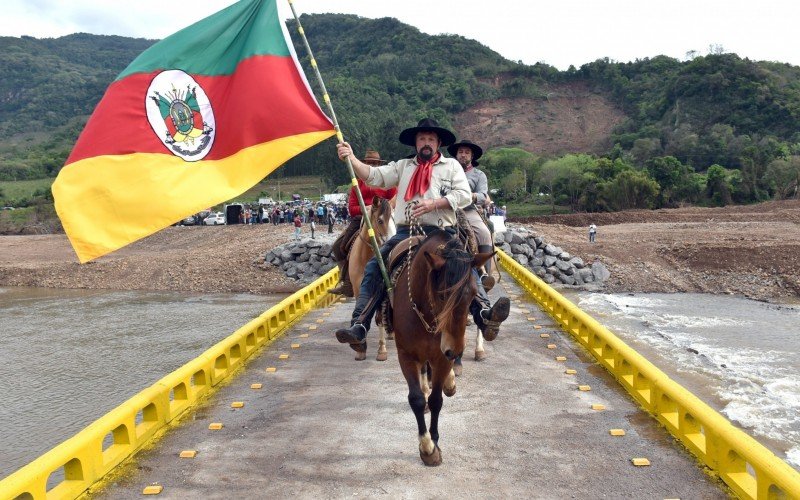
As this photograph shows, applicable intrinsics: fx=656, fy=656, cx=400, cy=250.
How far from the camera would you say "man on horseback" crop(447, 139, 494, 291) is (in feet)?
28.9

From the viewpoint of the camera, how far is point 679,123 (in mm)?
104062

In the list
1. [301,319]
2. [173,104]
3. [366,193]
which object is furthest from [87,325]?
[173,104]

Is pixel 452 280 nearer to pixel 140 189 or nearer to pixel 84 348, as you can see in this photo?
pixel 140 189

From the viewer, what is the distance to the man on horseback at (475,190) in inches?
347

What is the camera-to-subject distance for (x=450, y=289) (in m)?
4.55

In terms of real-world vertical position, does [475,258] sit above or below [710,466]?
above

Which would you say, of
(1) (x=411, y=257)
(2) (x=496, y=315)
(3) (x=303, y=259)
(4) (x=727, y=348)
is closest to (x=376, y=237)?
(1) (x=411, y=257)

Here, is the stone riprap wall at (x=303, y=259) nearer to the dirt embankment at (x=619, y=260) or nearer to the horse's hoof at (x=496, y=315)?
the dirt embankment at (x=619, y=260)

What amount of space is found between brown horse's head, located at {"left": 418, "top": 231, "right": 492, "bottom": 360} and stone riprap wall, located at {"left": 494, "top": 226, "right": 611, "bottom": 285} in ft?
64.8

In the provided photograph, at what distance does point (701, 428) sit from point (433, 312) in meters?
3.32

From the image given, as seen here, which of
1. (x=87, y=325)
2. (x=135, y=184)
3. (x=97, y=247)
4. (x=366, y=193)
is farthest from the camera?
(x=87, y=325)

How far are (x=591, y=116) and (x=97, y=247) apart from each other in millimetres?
142609

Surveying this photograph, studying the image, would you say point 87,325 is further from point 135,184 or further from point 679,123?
point 679,123

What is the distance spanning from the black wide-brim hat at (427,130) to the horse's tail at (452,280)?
6.40 feet
